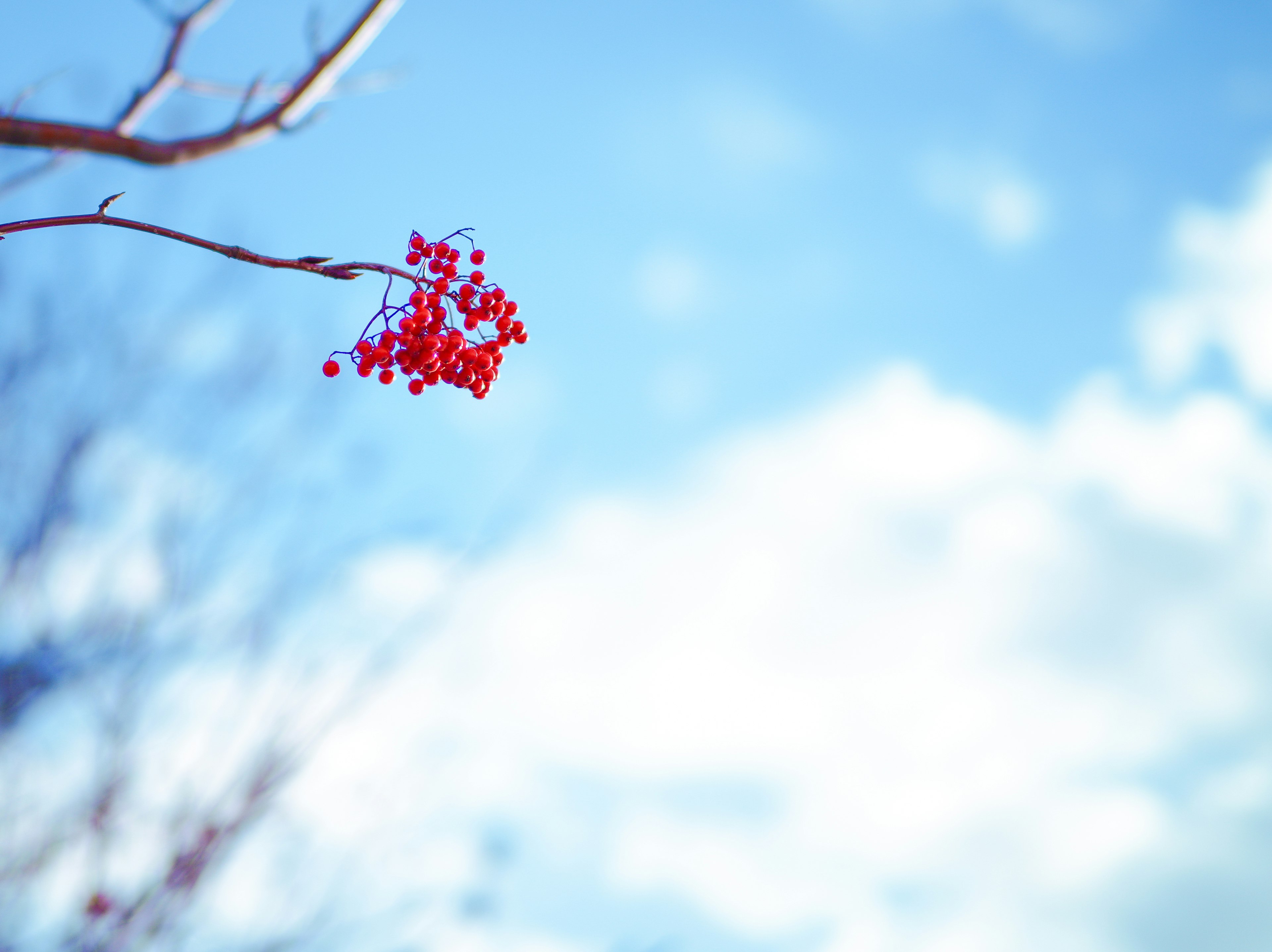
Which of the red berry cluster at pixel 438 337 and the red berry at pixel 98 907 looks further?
the red berry at pixel 98 907

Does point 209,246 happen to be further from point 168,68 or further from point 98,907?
point 98,907

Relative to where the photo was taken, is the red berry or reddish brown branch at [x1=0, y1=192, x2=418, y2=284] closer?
reddish brown branch at [x1=0, y1=192, x2=418, y2=284]

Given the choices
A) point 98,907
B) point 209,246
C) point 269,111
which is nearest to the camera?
point 209,246

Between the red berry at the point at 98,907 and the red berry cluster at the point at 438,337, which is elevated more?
the red berry cluster at the point at 438,337

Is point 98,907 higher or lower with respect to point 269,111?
lower

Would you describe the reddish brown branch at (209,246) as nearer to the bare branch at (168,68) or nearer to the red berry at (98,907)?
the bare branch at (168,68)

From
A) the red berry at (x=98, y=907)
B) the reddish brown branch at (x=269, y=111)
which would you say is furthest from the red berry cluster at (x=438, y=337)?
the red berry at (x=98, y=907)

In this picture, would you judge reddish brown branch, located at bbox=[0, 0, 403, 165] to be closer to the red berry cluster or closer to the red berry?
the red berry cluster

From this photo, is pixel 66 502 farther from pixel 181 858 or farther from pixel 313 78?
pixel 313 78

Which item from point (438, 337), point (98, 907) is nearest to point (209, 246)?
point (438, 337)

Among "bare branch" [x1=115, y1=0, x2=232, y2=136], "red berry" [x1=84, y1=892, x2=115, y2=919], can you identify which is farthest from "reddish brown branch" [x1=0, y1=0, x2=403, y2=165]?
"red berry" [x1=84, y1=892, x2=115, y2=919]

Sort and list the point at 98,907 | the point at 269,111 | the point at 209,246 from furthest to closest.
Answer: the point at 98,907 → the point at 269,111 → the point at 209,246
